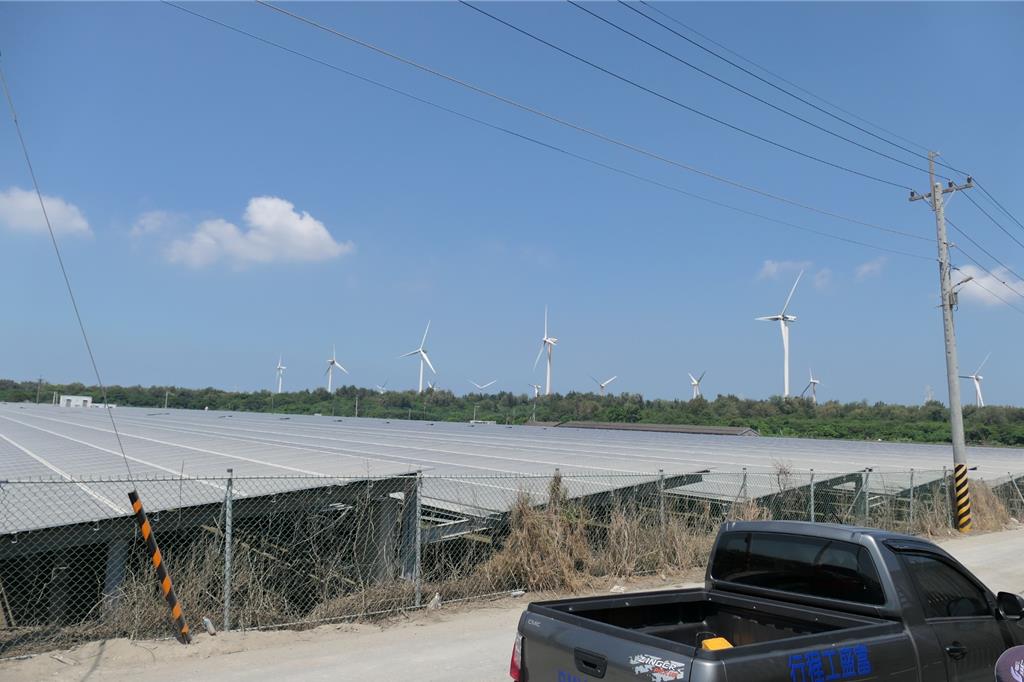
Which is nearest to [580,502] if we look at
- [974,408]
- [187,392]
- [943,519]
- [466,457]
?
[466,457]

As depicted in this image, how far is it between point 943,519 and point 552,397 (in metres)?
74.7

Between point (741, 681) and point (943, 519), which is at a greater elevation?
point (741, 681)

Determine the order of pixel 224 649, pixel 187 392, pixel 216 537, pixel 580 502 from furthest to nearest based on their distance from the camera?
pixel 187 392
pixel 580 502
pixel 216 537
pixel 224 649

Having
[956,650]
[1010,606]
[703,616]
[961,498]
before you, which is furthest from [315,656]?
[961,498]

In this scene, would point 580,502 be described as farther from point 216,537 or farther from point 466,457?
point 466,457

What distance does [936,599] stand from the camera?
16.3 feet

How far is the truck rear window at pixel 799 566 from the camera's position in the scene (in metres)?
4.86

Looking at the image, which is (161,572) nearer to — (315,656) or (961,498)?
(315,656)

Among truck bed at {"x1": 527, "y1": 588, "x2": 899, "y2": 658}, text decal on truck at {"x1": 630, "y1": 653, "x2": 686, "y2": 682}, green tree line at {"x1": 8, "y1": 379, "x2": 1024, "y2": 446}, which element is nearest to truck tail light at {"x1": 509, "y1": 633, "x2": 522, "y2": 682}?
truck bed at {"x1": 527, "y1": 588, "x2": 899, "y2": 658}

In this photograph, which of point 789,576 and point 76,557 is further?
point 76,557

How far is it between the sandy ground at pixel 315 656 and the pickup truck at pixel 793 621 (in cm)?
263

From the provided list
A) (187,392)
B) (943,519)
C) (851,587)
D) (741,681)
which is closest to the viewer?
(741,681)

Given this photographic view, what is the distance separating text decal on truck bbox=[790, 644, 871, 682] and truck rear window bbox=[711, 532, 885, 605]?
0.62 m

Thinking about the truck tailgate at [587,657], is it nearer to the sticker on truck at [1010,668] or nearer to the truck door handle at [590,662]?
the truck door handle at [590,662]
